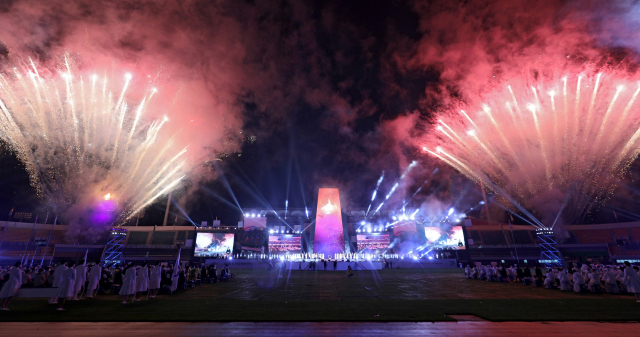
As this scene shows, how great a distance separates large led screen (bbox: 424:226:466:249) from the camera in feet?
137

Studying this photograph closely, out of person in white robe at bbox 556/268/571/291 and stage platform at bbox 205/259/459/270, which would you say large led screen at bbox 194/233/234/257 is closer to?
stage platform at bbox 205/259/459/270

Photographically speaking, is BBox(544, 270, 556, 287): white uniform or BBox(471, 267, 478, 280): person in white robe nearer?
BBox(544, 270, 556, 287): white uniform

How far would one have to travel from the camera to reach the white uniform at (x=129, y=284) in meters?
10.1

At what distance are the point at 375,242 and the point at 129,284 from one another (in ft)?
127

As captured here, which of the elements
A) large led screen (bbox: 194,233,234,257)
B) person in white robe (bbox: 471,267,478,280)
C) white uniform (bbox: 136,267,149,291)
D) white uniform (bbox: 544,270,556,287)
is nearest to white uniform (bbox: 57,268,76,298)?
white uniform (bbox: 136,267,149,291)

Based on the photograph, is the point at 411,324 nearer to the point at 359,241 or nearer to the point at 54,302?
the point at 54,302

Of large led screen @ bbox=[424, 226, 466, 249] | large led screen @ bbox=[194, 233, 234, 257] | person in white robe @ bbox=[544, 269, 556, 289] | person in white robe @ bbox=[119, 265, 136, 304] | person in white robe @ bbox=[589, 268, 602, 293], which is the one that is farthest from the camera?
large led screen @ bbox=[194, 233, 234, 257]

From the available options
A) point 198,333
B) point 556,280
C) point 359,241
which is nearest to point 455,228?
point 359,241

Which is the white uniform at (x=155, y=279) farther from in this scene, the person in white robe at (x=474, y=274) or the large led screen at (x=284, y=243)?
the large led screen at (x=284, y=243)

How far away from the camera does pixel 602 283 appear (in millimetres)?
14078

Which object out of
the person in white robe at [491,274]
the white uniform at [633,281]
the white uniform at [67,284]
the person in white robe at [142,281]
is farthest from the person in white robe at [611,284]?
the white uniform at [67,284]

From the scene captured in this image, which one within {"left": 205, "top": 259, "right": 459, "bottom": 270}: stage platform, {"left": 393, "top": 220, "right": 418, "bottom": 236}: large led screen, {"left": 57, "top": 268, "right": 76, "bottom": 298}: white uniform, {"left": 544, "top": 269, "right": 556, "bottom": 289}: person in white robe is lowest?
{"left": 205, "top": 259, "right": 459, "bottom": 270}: stage platform

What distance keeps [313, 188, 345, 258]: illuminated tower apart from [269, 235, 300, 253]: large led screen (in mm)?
3142

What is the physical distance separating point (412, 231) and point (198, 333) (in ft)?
140
